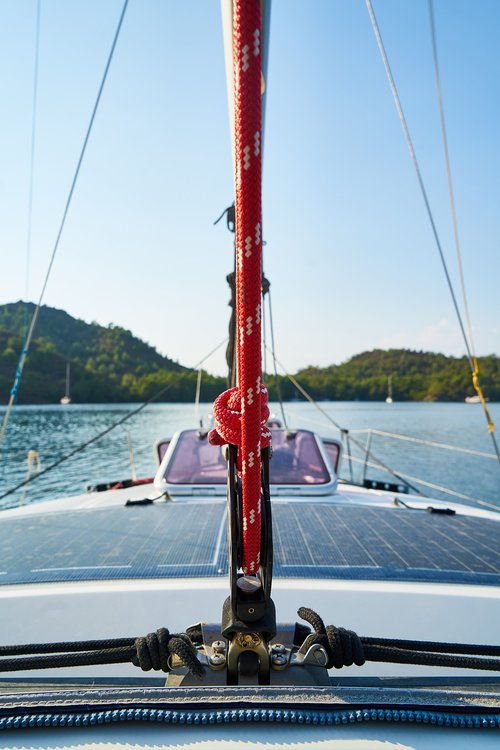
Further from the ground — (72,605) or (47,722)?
(47,722)

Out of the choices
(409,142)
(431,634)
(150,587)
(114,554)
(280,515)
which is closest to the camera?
(431,634)

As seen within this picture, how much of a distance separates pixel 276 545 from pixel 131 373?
213 feet

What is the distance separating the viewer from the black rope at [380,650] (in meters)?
1.13

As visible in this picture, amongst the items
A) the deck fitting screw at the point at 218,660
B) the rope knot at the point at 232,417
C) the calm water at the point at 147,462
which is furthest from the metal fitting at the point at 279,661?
the calm water at the point at 147,462

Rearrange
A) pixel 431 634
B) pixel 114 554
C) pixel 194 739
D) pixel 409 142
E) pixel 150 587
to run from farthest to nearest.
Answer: pixel 409 142 → pixel 114 554 → pixel 150 587 → pixel 431 634 → pixel 194 739

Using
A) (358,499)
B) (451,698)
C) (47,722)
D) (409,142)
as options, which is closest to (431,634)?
(451,698)

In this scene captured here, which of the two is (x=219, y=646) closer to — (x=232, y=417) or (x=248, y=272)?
(x=232, y=417)

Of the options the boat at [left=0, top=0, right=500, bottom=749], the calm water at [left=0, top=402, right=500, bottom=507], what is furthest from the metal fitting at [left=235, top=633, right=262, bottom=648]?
the calm water at [left=0, top=402, right=500, bottom=507]

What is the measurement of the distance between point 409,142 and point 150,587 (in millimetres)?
3547

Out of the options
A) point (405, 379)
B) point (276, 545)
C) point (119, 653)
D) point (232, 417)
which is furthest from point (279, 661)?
point (405, 379)

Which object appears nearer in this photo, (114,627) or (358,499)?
(114,627)

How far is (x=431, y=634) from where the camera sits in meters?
1.63

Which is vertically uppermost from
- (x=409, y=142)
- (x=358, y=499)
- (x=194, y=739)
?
(x=409, y=142)

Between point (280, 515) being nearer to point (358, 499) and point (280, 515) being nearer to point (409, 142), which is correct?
point (358, 499)
